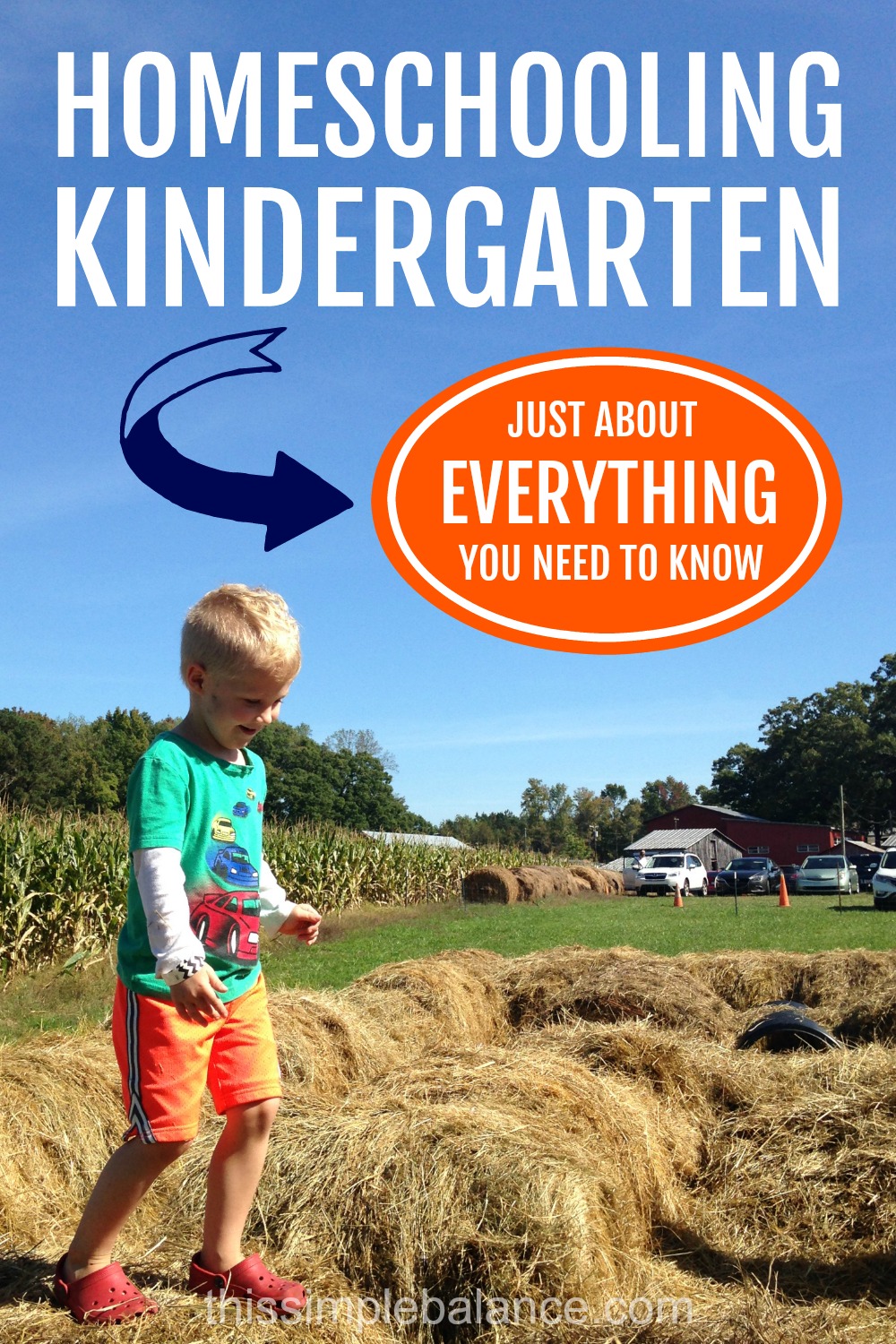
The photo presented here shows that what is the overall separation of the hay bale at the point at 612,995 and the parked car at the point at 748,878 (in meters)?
35.9

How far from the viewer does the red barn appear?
8300 centimetres

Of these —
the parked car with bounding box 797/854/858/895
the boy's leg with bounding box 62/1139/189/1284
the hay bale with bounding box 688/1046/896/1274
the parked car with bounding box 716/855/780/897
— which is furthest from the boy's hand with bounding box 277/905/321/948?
the parked car with bounding box 716/855/780/897

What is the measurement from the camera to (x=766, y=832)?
85.6 m

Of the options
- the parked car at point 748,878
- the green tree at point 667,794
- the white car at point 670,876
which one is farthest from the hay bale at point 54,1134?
the green tree at point 667,794

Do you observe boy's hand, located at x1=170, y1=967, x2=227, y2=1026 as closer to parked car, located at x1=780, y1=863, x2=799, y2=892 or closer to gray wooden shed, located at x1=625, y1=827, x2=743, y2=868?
parked car, located at x1=780, y1=863, x2=799, y2=892

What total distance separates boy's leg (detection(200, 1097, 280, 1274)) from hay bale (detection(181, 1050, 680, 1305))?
0.38 m

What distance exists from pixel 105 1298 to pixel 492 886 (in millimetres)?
→ 32439

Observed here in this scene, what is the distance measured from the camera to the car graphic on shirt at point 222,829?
2.76m

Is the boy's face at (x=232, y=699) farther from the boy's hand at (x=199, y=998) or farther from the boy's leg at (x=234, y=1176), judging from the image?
the boy's leg at (x=234, y=1176)

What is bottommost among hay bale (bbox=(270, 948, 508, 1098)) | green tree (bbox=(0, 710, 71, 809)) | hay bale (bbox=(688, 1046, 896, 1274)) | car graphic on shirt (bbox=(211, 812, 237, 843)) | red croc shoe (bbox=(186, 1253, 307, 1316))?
hay bale (bbox=(688, 1046, 896, 1274))

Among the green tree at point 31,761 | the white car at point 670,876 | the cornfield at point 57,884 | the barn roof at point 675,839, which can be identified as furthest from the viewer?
the barn roof at point 675,839

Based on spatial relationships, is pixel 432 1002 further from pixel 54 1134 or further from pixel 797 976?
pixel 797 976

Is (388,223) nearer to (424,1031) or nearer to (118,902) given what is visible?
(424,1031)

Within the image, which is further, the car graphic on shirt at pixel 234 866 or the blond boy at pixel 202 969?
the car graphic on shirt at pixel 234 866
